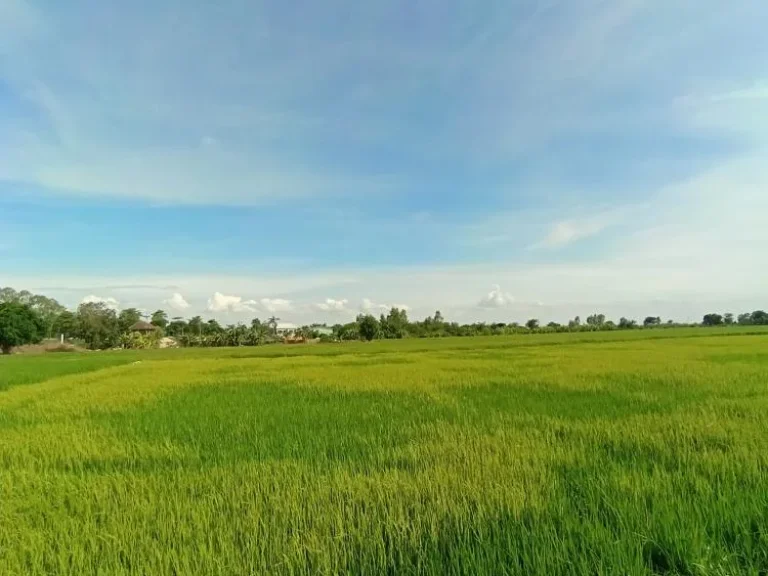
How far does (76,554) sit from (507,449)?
3.26 metres

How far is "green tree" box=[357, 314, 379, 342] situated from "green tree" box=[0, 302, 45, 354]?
37680 mm

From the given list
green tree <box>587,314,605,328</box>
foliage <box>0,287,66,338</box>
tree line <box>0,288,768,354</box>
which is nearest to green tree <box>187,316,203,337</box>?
tree line <box>0,288,768,354</box>

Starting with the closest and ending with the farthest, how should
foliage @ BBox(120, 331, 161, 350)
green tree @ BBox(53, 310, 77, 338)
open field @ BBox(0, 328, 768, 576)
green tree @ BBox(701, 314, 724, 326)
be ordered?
open field @ BBox(0, 328, 768, 576)
foliage @ BBox(120, 331, 161, 350)
green tree @ BBox(53, 310, 77, 338)
green tree @ BBox(701, 314, 724, 326)

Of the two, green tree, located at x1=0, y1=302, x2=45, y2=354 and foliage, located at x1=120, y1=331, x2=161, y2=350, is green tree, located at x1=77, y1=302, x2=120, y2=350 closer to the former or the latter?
foliage, located at x1=120, y1=331, x2=161, y2=350

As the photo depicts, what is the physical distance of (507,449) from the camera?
14.0 ft

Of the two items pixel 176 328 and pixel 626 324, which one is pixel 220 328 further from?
pixel 626 324

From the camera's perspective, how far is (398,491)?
10.5 ft

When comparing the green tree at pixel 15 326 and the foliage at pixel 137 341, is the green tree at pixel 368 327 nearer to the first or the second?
the foliage at pixel 137 341

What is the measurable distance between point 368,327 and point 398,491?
64.2m

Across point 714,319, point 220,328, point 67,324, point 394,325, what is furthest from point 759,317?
point 67,324

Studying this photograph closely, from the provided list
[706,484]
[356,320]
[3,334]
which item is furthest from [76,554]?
[356,320]

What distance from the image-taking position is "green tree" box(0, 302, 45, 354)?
44.4 m

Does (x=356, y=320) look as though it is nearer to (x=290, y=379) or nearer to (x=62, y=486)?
(x=290, y=379)

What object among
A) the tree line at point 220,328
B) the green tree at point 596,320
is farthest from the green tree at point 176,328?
the green tree at point 596,320
